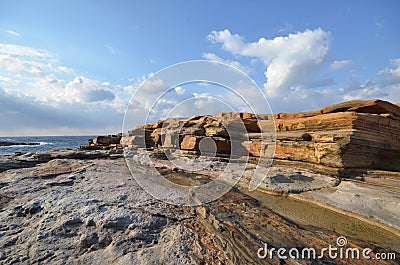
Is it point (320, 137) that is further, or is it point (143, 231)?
point (320, 137)

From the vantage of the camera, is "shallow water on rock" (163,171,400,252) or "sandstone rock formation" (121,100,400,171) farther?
"sandstone rock formation" (121,100,400,171)

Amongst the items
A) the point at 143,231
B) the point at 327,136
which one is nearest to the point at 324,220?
the point at 327,136

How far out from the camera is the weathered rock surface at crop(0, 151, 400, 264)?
3.41 meters

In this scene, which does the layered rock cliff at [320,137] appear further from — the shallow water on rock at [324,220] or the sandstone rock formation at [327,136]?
the shallow water on rock at [324,220]

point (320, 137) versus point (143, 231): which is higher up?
point (320, 137)

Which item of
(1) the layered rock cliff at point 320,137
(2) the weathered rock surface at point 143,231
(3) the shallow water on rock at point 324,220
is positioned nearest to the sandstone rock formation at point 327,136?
(1) the layered rock cliff at point 320,137

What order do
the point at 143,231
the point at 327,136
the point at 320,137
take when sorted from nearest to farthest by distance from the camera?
the point at 143,231 < the point at 327,136 < the point at 320,137

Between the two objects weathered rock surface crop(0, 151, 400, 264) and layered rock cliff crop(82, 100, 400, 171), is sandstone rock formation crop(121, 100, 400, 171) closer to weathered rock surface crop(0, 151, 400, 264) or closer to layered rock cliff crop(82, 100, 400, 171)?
layered rock cliff crop(82, 100, 400, 171)

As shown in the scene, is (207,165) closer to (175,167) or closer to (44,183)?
(175,167)

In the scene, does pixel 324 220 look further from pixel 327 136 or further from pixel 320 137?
pixel 320 137

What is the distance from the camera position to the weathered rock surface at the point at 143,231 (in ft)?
11.2

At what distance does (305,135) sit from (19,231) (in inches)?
373

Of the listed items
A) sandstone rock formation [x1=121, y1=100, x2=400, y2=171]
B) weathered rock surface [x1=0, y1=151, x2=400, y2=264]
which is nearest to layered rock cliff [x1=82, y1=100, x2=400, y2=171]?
sandstone rock formation [x1=121, y1=100, x2=400, y2=171]

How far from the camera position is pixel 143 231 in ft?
13.5
